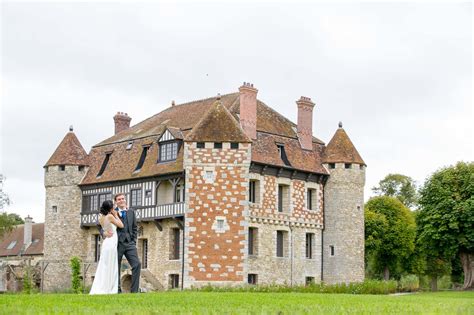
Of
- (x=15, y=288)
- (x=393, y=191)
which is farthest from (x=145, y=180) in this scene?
(x=393, y=191)

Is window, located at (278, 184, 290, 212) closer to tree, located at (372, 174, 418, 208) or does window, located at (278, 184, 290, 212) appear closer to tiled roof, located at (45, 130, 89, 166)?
tiled roof, located at (45, 130, 89, 166)

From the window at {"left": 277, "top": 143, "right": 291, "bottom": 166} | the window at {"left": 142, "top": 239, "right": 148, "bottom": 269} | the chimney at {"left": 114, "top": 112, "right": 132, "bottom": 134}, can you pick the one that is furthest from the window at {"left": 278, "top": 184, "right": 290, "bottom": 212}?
the chimney at {"left": 114, "top": 112, "right": 132, "bottom": 134}

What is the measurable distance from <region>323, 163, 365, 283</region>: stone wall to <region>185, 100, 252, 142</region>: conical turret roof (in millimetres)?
6845

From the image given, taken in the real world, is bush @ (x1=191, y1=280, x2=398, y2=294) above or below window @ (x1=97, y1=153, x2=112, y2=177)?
below

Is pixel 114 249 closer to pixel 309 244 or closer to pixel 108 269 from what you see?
pixel 108 269

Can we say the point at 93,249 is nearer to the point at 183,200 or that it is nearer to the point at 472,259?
the point at 183,200

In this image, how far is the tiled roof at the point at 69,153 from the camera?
139 feet

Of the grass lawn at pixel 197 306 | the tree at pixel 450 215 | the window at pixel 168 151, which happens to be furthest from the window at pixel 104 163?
the grass lawn at pixel 197 306

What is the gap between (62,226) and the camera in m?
41.9

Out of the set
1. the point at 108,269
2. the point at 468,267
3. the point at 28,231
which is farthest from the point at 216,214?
the point at 28,231

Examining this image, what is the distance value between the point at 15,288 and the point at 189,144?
16953 millimetres

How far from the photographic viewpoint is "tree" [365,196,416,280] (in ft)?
165

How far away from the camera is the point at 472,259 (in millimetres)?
42750

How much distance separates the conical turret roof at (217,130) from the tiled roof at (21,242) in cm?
2211
